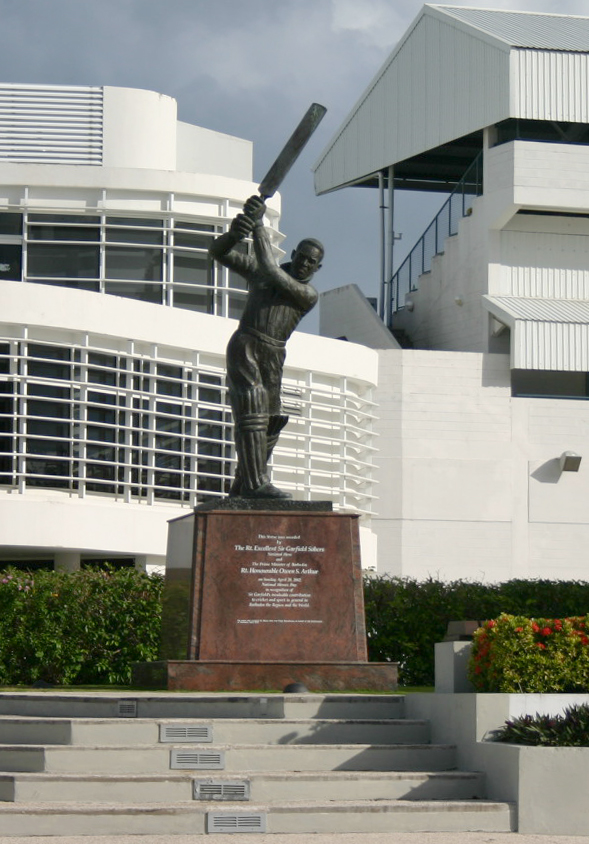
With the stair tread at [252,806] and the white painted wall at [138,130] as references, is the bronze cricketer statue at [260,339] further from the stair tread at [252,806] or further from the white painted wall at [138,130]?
the white painted wall at [138,130]

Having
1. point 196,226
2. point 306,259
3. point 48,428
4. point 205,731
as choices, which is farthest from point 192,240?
point 205,731

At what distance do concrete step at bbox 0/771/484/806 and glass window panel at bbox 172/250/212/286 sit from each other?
27708 millimetres

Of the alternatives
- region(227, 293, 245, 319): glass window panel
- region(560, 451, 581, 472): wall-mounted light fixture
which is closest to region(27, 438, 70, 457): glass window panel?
region(227, 293, 245, 319): glass window panel

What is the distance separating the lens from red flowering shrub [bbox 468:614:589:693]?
1436 cm

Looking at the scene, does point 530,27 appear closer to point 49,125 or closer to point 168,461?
point 49,125

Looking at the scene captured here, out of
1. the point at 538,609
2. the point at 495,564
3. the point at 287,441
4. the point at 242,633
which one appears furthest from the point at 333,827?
the point at 495,564

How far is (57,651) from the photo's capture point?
22469mm

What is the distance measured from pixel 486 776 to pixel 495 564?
29.4 meters

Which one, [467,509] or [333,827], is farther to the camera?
[467,509]

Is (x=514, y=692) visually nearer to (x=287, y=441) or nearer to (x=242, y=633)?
(x=242, y=633)

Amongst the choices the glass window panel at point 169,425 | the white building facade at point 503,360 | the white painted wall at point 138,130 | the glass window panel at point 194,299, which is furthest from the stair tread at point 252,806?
the white painted wall at point 138,130

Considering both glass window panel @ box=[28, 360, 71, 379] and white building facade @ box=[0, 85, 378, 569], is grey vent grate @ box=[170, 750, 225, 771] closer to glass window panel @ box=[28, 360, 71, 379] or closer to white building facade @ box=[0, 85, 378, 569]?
white building facade @ box=[0, 85, 378, 569]

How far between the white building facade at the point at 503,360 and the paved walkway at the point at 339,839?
2964 centimetres

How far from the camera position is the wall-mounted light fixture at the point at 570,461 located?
43188mm
